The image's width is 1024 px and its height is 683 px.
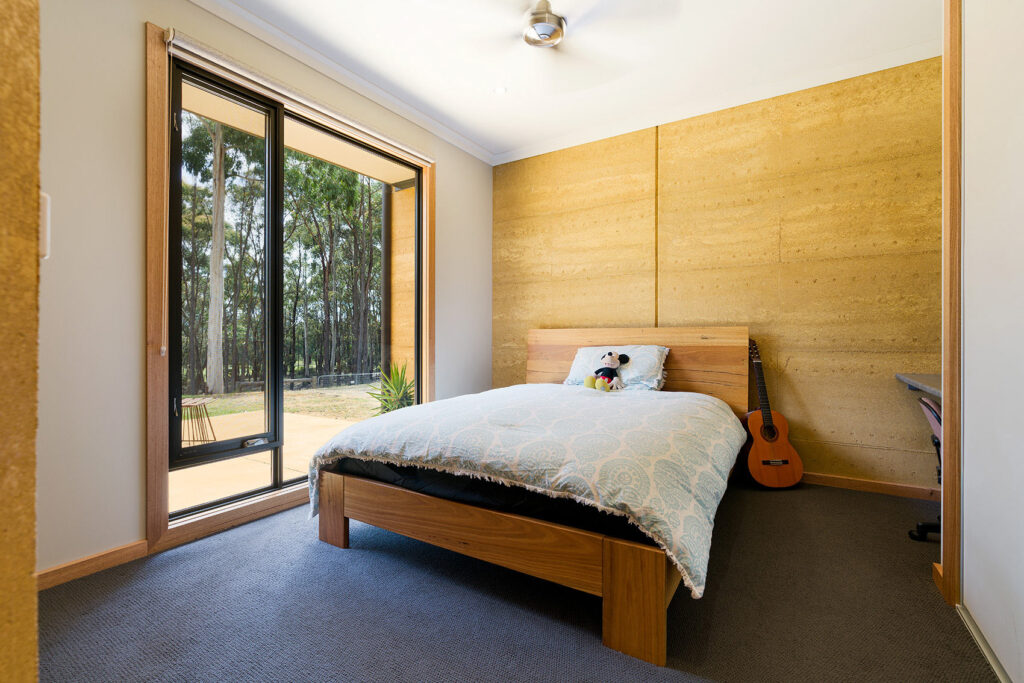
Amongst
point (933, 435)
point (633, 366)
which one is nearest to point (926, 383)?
point (933, 435)

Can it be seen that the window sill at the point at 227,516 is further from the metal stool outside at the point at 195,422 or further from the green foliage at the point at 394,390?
the green foliage at the point at 394,390

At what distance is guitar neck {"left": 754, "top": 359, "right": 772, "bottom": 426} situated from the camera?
2.82 meters

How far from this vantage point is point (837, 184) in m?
2.83

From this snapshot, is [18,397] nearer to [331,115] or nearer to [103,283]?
[103,283]

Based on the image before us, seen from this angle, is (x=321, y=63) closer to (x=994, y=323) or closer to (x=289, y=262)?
(x=289, y=262)

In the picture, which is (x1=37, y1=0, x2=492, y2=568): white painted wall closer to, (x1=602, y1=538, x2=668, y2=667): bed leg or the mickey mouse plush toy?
(x1=602, y1=538, x2=668, y2=667): bed leg

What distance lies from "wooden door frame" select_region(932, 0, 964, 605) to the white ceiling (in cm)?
102

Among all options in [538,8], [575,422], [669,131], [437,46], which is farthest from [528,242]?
[575,422]

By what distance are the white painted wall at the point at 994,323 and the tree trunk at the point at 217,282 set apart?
121 inches

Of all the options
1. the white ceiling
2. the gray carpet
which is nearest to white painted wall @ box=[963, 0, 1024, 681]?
the gray carpet

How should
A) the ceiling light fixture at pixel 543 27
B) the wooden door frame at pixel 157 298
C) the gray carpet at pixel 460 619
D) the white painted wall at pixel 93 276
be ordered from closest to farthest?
the gray carpet at pixel 460 619 < the white painted wall at pixel 93 276 < the wooden door frame at pixel 157 298 < the ceiling light fixture at pixel 543 27

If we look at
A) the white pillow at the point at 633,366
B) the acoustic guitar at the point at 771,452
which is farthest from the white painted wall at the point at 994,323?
the white pillow at the point at 633,366

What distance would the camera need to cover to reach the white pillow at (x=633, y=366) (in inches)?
119

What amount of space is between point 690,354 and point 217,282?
2976 mm
